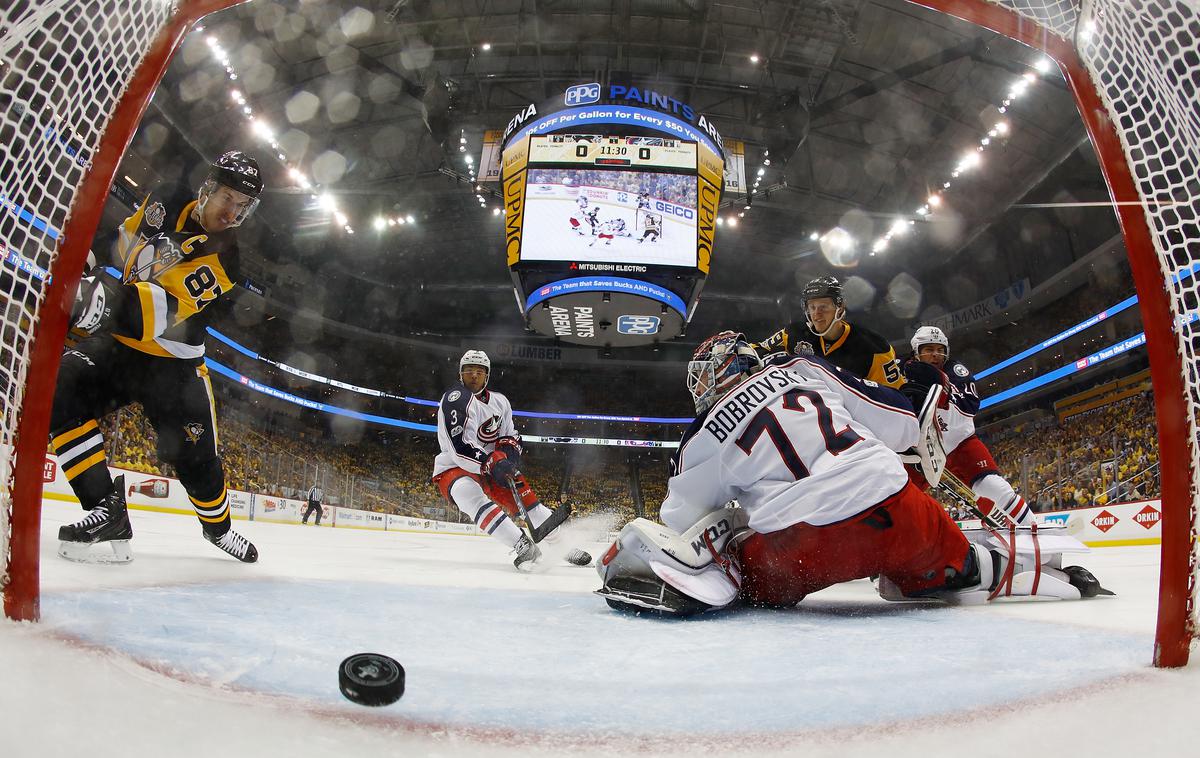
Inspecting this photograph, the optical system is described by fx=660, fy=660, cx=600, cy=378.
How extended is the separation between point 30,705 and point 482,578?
268 centimetres

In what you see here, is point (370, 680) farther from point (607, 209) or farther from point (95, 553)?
point (607, 209)

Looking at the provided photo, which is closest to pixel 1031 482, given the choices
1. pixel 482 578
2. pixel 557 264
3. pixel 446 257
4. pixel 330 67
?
pixel 557 264

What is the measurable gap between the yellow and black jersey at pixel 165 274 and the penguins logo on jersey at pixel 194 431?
0.97ft

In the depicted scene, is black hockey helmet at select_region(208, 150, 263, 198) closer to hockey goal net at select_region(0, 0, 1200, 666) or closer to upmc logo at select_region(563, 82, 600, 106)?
hockey goal net at select_region(0, 0, 1200, 666)

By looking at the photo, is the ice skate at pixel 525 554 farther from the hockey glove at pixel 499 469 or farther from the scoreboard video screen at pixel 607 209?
the scoreboard video screen at pixel 607 209

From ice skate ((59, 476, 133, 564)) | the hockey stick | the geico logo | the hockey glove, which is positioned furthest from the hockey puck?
the geico logo

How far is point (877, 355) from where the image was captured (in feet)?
12.7

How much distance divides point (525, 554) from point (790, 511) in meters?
→ 2.41

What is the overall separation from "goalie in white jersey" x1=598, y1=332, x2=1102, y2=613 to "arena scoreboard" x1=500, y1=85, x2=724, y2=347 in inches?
264

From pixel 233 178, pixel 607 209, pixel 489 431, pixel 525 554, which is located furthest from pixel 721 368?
pixel 607 209

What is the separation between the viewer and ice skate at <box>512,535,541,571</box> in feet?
13.5

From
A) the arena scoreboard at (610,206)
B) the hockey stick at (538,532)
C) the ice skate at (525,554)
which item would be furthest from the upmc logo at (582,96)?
the ice skate at (525,554)

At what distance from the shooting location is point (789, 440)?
2.13m

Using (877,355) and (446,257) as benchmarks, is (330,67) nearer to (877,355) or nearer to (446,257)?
(446,257)
